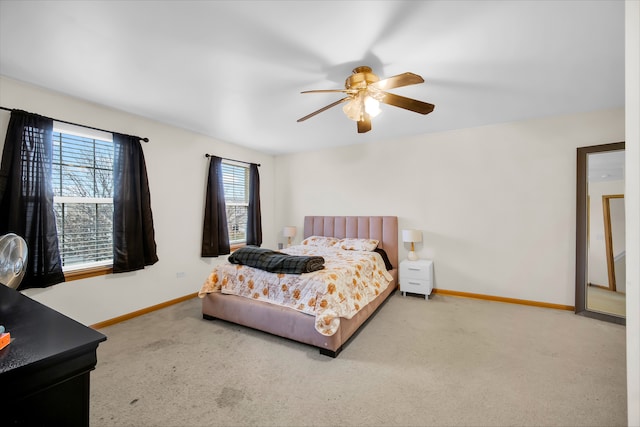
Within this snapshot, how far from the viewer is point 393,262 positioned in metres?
3.96

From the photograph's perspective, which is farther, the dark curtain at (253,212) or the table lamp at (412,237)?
the dark curtain at (253,212)

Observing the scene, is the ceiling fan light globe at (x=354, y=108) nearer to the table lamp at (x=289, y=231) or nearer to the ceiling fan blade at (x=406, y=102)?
the ceiling fan blade at (x=406, y=102)

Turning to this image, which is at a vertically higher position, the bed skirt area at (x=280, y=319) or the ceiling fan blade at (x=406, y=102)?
the ceiling fan blade at (x=406, y=102)

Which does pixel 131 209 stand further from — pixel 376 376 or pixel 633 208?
pixel 633 208

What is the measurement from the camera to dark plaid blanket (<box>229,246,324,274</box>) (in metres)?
2.51

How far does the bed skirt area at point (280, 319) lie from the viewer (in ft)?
7.31

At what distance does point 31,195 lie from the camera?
229 centimetres

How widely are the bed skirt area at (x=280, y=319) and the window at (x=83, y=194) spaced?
4.45 feet

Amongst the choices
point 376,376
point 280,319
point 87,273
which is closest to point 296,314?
point 280,319

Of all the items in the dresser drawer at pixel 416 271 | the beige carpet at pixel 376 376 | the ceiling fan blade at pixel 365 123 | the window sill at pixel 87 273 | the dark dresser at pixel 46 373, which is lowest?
the beige carpet at pixel 376 376

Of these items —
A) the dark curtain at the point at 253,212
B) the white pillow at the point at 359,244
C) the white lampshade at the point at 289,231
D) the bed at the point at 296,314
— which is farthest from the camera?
the white lampshade at the point at 289,231

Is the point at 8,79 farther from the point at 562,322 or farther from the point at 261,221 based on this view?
the point at 562,322

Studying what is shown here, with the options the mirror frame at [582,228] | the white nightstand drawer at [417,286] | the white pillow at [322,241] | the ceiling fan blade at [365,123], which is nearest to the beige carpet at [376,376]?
the mirror frame at [582,228]

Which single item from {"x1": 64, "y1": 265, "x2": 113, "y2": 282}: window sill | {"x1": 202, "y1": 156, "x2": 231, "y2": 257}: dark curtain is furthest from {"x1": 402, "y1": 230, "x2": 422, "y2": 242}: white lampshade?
{"x1": 64, "y1": 265, "x2": 113, "y2": 282}: window sill
